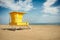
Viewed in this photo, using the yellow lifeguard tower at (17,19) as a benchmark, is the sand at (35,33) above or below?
below

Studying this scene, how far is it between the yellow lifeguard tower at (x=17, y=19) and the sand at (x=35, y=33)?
12 centimetres

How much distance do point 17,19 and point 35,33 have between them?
382 mm

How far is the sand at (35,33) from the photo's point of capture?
3.07m

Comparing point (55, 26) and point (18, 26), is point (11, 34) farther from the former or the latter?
point (55, 26)

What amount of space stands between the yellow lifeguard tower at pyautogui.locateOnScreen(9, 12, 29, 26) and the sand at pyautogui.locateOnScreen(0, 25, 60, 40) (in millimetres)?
125

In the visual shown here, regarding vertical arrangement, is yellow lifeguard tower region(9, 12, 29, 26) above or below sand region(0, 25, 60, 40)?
above

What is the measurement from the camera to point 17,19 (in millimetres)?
3098

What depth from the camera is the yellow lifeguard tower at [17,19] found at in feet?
10.1

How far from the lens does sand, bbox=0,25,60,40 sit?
3072mm

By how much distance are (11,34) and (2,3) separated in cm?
54

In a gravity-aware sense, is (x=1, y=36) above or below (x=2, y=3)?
below

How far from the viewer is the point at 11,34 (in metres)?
3.08

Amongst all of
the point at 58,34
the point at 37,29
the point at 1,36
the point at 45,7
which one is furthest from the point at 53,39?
the point at 1,36

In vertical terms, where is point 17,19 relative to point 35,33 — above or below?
above
